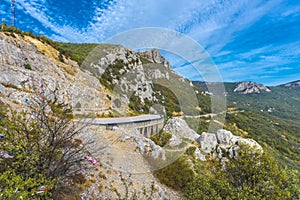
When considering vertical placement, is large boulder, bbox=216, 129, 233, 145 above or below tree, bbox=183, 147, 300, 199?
below

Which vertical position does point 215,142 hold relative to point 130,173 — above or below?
below

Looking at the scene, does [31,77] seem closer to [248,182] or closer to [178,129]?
[178,129]

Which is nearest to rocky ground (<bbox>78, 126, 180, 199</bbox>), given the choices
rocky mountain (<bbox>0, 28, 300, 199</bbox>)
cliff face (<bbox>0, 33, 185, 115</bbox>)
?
rocky mountain (<bbox>0, 28, 300, 199</bbox>)

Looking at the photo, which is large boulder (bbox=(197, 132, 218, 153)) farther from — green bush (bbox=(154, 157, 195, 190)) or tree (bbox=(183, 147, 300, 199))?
tree (bbox=(183, 147, 300, 199))

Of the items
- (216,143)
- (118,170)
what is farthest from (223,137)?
(118,170)

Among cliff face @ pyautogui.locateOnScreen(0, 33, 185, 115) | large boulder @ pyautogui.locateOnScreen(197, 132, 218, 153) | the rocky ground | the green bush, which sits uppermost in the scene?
cliff face @ pyautogui.locateOnScreen(0, 33, 185, 115)

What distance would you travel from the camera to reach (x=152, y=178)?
9828 millimetres

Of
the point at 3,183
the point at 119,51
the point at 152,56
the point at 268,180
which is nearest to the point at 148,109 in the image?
the point at 119,51

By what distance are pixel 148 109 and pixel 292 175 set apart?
102 ft

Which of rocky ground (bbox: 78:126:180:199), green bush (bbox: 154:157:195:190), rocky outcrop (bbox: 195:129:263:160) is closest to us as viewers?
rocky ground (bbox: 78:126:180:199)

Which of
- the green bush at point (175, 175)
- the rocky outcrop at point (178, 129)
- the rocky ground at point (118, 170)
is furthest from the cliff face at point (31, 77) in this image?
the green bush at point (175, 175)

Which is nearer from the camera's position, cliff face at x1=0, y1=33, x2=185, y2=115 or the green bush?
the green bush

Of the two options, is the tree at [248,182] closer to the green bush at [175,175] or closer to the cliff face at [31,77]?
the green bush at [175,175]

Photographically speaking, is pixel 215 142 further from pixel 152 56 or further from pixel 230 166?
pixel 152 56
